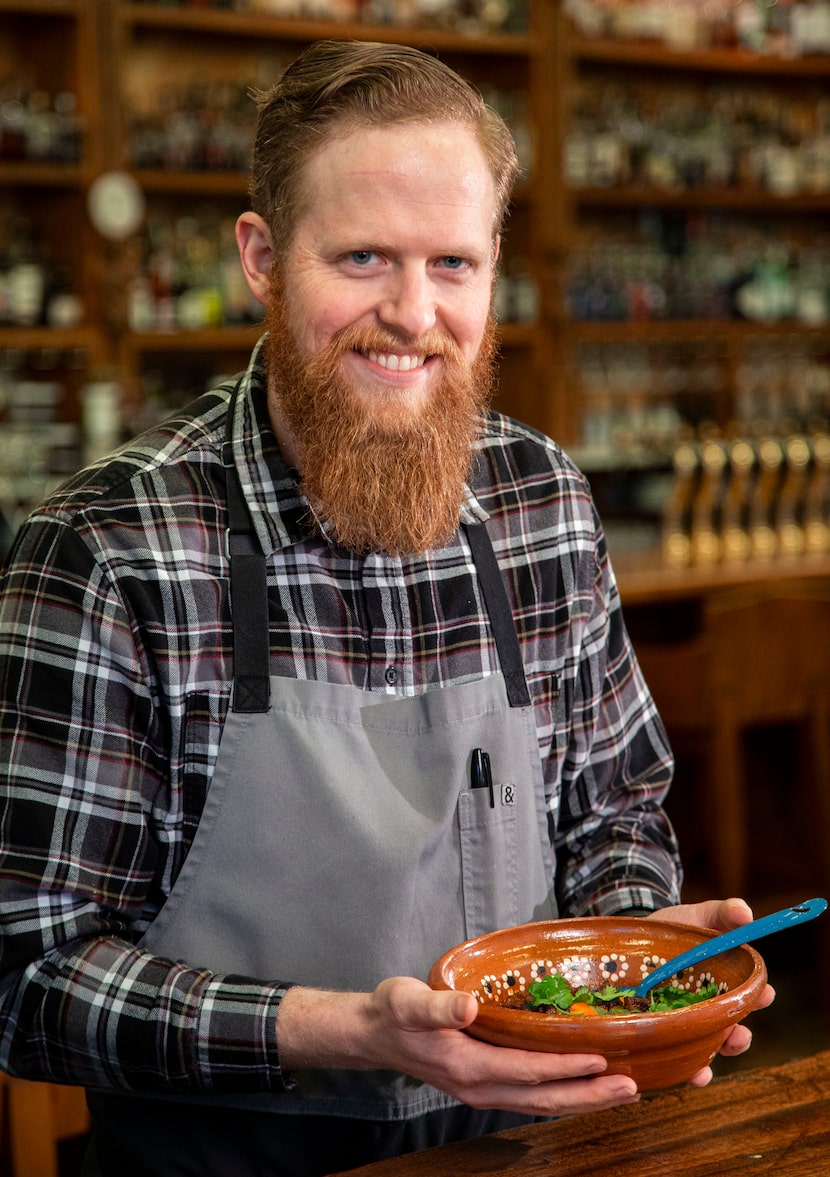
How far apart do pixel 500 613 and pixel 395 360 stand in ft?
0.95

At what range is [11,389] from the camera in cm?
436

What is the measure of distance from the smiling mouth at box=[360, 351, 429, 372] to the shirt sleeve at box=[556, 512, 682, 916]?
13.8 inches

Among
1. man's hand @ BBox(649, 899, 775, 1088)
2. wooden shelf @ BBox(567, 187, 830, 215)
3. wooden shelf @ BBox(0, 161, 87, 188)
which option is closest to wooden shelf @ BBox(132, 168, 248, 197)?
wooden shelf @ BBox(0, 161, 87, 188)

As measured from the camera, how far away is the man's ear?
4.71 feet

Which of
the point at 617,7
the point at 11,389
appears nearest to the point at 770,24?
the point at 617,7

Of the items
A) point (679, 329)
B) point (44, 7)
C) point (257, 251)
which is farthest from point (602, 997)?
point (679, 329)

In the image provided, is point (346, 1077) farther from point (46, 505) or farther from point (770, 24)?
point (770, 24)

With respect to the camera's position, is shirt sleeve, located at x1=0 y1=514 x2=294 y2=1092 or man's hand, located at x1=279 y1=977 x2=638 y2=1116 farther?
shirt sleeve, located at x1=0 y1=514 x2=294 y2=1092

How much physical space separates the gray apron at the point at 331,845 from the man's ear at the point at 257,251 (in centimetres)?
22

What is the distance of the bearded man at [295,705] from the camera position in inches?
49.3

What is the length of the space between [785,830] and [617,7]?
3040mm

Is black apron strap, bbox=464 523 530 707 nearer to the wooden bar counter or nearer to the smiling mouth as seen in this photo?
the smiling mouth

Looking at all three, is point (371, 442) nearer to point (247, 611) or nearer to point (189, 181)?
point (247, 611)

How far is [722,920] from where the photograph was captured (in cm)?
124
